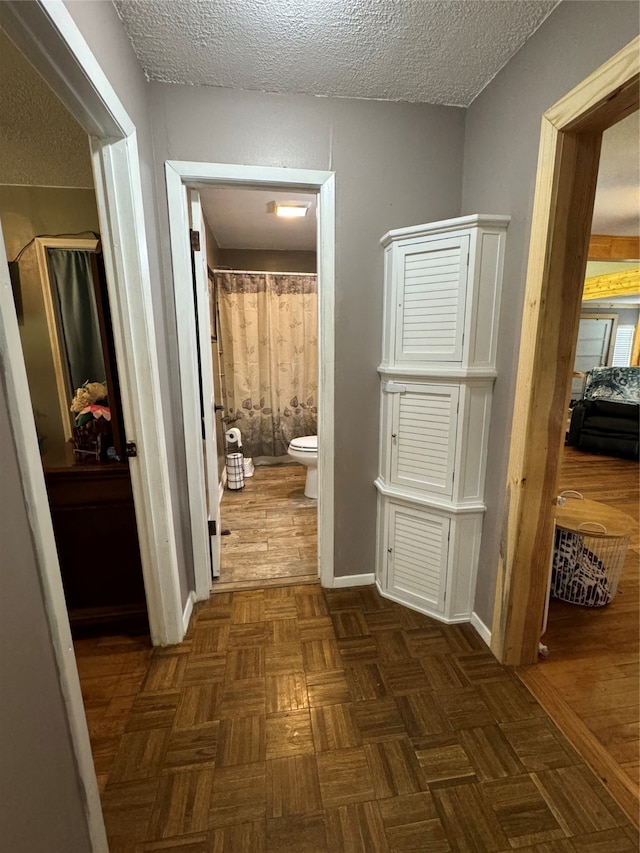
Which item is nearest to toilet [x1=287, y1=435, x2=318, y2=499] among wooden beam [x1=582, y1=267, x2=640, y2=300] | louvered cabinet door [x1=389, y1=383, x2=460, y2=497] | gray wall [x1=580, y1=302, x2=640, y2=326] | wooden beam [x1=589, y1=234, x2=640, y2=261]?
louvered cabinet door [x1=389, y1=383, x2=460, y2=497]

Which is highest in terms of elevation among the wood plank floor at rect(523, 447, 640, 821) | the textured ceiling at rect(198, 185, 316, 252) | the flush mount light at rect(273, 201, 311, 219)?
the textured ceiling at rect(198, 185, 316, 252)

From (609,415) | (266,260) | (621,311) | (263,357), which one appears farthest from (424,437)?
(621,311)

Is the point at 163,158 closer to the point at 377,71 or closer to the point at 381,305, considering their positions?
the point at 377,71

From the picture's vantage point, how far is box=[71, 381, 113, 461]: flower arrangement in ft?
5.45

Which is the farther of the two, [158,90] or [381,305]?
[381,305]

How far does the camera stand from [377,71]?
1.46 metres

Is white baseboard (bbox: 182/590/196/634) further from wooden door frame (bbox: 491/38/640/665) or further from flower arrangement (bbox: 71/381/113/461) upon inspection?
wooden door frame (bbox: 491/38/640/665)

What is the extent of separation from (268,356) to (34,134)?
7.61 ft

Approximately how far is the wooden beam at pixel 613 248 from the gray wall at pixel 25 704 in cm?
444

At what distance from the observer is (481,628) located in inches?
67.4

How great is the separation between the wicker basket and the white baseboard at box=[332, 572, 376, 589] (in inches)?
37.2

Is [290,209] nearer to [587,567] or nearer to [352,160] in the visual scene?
[352,160]

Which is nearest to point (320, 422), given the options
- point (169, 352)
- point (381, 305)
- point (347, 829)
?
point (381, 305)

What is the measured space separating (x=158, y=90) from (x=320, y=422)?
150 cm
